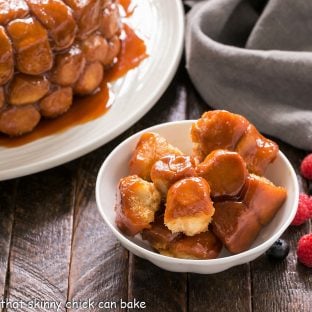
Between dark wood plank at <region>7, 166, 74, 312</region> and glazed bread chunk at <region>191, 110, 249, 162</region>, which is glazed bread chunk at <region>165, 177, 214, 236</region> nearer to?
glazed bread chunk at <region>191, 110, 249, 162</region>

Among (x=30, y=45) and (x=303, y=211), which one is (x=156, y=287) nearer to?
(x=303, y=211)

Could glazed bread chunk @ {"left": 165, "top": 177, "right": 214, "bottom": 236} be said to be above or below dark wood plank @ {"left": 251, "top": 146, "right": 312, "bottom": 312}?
above

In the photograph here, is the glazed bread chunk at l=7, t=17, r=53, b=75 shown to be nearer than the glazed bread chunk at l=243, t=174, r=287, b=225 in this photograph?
No

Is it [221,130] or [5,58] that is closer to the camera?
[221,130]

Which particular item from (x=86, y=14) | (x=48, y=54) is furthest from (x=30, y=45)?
(x=86, y=14)

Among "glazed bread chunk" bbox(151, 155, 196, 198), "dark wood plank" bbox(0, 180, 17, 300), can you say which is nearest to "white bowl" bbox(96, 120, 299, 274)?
"glazed bread chunk" bbox(151, 155, 196, 198)

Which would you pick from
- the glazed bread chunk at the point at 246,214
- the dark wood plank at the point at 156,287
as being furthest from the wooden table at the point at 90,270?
the glazed bread chunk at the point at 246,214

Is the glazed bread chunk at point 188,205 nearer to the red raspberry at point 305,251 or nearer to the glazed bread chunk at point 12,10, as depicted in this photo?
the red raspberry at point 305,251
